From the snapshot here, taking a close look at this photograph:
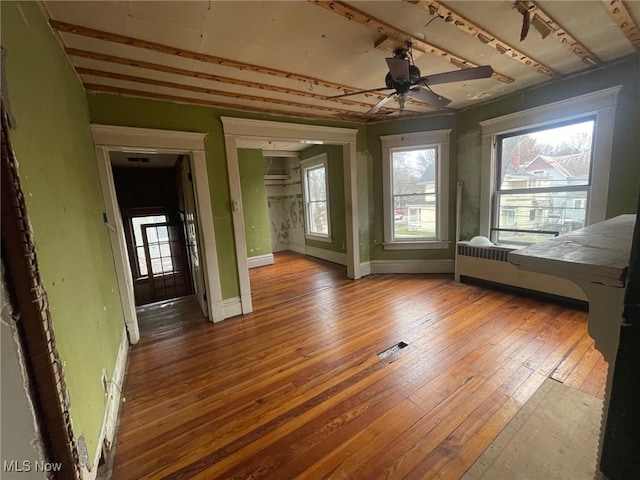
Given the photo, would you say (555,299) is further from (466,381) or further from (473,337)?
(466,381)

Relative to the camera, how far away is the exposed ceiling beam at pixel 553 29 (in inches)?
66.9

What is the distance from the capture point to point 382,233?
14.8 feet

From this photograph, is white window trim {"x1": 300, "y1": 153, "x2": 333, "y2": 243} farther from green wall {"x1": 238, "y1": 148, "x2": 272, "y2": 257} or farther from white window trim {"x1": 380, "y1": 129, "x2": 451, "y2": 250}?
white window trim {"x1": 380, "y1": 129, "x2": 451, "y2": 250}

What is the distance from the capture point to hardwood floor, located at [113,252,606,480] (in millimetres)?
1444

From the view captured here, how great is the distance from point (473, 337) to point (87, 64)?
12.9 ft

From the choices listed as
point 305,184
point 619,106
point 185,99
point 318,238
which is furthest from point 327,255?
point 619,106

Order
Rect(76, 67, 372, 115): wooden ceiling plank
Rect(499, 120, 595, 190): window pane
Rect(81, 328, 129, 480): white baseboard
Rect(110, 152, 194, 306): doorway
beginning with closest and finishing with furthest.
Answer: Rect(81, 328, 129, 480): white baseboard < Rect(76, 67, 372, 115): wooden ceiling plank < Rect(499, 120, 595, 190): window pane < Rect(110, 152, 194, 306): doorway

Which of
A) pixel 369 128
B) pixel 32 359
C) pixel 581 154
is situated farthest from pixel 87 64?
pixel 581 154

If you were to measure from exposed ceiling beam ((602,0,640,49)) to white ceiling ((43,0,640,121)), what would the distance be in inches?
0.8

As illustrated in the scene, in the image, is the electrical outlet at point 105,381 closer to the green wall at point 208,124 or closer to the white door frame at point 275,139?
the green wall at point 208,124

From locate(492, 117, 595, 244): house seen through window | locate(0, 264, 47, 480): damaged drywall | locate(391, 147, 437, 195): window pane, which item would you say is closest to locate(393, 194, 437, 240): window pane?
locate(391, 147, 437, 195): window pane

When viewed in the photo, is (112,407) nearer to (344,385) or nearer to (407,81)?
(344,385)

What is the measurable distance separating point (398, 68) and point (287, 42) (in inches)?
32.7

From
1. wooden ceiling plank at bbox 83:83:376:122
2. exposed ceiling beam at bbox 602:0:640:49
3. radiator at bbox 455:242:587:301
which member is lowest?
radiator at bbox 455:242:587:301
